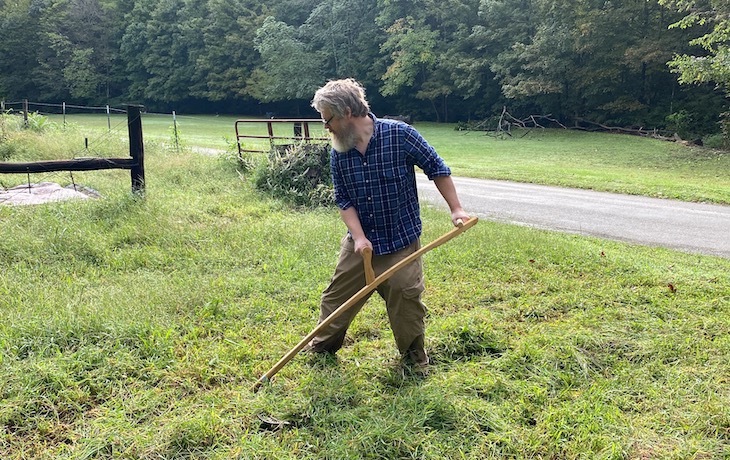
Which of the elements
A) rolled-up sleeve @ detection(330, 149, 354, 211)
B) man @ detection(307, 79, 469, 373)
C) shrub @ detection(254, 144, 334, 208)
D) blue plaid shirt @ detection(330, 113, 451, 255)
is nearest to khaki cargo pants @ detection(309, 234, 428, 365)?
man @ detection(307, 79, 469, 373)

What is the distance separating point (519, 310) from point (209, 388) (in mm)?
2446

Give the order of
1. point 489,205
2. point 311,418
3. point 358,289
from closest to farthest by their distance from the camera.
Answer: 1. point 311,418
2. point 358,289
3. point 489,205

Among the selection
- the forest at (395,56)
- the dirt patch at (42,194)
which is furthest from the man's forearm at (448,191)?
the forest at (395,56)

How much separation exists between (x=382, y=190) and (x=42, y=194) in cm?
692

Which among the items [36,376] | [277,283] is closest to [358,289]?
[277,283]

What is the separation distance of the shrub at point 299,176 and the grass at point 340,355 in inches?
105

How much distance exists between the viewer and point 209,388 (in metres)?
3.18

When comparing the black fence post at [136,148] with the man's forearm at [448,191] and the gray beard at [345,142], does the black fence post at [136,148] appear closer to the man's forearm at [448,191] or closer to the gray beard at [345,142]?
the gray beard at [345,142]

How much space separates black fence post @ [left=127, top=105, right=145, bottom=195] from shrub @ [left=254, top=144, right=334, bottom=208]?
A: 219 cm

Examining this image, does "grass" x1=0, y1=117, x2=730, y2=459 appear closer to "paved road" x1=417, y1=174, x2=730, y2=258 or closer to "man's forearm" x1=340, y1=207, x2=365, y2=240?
"man's forearm" x1=340, y1=207, x2=365, y2=240

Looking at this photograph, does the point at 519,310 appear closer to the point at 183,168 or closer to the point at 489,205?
the point at 489,205

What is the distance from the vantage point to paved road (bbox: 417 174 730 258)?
7.24 m

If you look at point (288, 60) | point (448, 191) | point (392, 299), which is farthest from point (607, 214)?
point (288, 60)

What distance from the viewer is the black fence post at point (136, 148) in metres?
7.16
